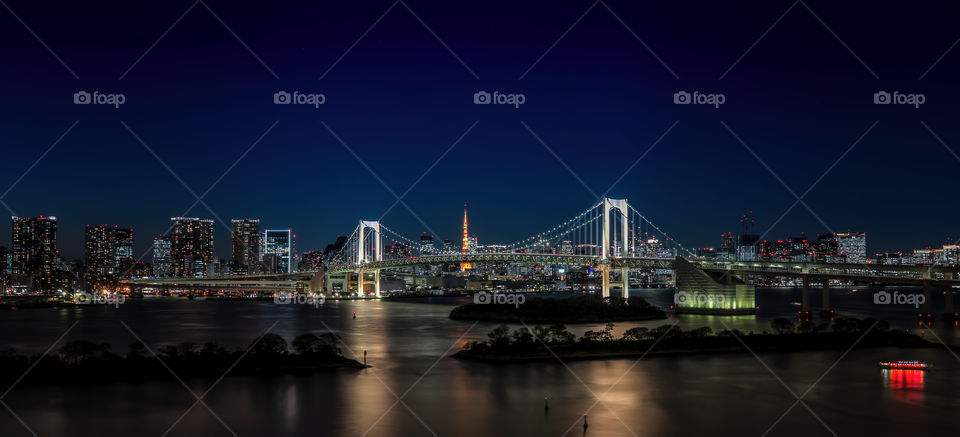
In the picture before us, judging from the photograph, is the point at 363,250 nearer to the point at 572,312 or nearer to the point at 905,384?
the point at 572,312

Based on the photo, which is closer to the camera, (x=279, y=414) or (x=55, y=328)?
(x=279, y=414)

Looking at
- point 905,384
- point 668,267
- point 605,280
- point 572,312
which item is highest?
point 668,267

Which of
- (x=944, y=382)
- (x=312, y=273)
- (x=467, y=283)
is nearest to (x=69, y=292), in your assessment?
(x=312, y=273)

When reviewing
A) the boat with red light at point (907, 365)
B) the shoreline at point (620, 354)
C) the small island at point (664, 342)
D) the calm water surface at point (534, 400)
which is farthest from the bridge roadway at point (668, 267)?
the boat with red light at point (907, 365)

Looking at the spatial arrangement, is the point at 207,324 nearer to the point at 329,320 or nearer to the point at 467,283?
the point at 329,320

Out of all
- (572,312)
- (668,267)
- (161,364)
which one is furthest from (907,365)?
(668,267)

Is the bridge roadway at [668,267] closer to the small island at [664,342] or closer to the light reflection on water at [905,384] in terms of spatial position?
the small island at [664,342]
